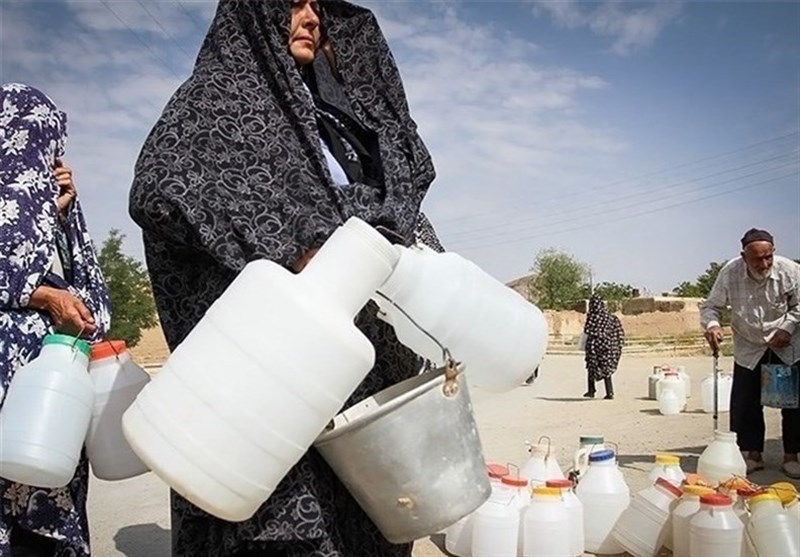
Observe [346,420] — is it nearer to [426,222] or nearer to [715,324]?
[426,222]

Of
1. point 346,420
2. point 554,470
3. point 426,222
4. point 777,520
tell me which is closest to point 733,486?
point 777,520

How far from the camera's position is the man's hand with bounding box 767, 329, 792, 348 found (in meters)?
4.81

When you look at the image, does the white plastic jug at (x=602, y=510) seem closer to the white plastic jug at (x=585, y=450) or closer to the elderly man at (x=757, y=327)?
the white plastic jug at (x=585, y=450)

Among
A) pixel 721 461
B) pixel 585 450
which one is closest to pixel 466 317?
pixel 585 450

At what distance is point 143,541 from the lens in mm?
3721

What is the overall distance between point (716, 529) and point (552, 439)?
12.5 ft

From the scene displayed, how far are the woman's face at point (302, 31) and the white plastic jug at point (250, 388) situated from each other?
589 millimetres

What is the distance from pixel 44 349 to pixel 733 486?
2.56 metres

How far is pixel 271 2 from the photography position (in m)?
1.51

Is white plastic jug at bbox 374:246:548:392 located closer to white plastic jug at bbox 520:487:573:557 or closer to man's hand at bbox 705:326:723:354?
white plastic jug at bbox 520:487:573:557

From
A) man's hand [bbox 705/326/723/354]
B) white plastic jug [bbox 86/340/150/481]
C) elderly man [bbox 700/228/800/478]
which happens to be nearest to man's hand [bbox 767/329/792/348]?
elderly man [bbox 700/228/800/478]

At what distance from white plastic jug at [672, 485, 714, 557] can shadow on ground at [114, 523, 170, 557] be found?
6.96 ft

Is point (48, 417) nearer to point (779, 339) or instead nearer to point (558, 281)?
point (779, 339)

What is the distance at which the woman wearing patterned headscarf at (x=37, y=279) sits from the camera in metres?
1.88
